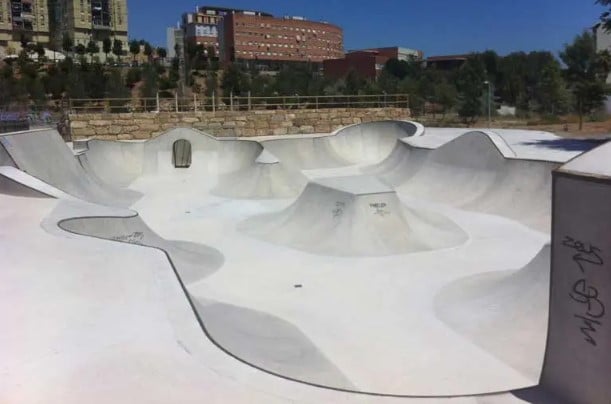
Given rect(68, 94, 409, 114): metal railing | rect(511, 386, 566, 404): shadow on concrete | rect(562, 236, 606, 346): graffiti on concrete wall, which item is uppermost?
rect(68, 94, 409, 114): metal railing

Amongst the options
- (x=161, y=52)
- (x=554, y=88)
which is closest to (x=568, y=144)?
(x=554, y=88)

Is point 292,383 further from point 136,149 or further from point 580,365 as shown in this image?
point 136,149

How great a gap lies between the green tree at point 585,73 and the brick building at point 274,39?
82446 millimetres

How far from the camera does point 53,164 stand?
639 inches

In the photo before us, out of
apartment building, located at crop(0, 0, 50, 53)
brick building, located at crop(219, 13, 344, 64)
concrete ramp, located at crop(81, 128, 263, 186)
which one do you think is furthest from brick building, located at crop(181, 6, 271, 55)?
concrete ramp, located at crop(81, 128, 263, 186)

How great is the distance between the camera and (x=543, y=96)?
4228cm

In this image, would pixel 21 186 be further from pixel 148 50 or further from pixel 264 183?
pixel 148 50

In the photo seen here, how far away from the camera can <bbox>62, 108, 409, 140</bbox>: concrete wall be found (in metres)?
27.5

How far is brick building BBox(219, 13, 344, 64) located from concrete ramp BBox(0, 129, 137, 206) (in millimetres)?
97176

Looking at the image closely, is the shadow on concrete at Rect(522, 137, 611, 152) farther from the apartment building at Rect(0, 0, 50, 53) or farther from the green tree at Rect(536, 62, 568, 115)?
the apartment building at Rect(0, 0, 50, 53)

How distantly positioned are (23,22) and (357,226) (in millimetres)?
98469

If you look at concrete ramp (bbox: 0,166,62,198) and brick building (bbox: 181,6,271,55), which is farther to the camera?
brick building (bbox: 181,6,271,55)

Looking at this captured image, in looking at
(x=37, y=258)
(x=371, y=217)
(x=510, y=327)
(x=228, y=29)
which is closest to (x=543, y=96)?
(x=371, y=217)

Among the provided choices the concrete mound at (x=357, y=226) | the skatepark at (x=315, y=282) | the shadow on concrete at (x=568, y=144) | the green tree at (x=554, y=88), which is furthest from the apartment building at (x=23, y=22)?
the concrete mound at (x=357, y=226)
